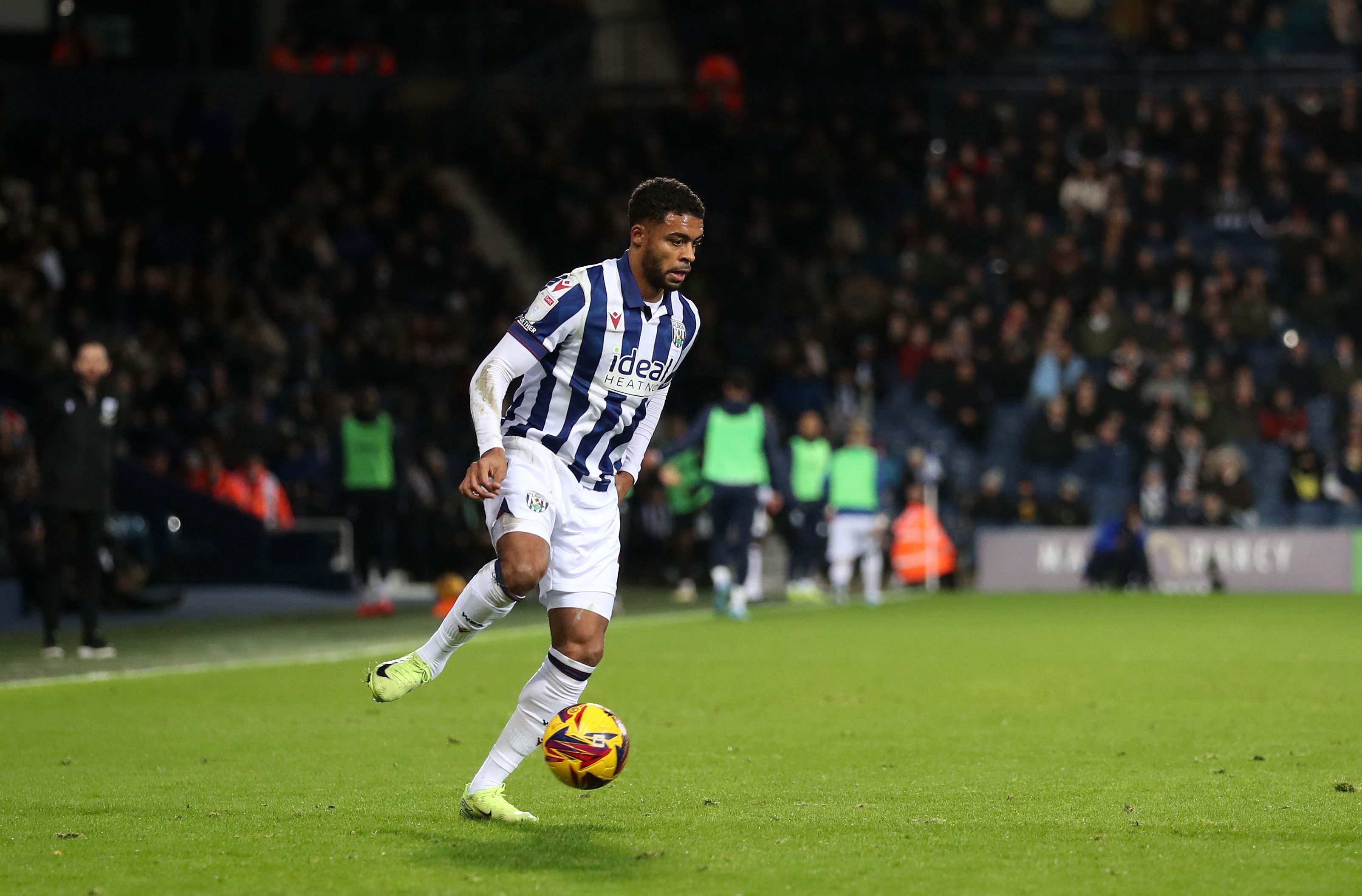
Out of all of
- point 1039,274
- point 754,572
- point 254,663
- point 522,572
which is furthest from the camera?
point 1039,274

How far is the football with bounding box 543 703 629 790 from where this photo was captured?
6.07 meters

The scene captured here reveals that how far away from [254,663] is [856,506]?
30.1 feet

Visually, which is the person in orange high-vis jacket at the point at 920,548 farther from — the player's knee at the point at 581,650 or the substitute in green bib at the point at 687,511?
the player's knee at the point at 581,650

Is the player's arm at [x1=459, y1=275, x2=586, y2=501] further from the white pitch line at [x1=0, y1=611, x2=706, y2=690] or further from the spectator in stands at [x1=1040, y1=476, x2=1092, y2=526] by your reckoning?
the spectator in stands at [x1=1040, y1=476, x2=1092, y2=526]

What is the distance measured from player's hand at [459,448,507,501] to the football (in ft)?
2.72

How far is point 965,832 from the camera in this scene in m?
6.16

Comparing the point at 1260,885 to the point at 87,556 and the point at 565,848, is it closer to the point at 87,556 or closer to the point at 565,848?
the point at 565,848

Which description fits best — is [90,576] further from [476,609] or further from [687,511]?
[687,511]

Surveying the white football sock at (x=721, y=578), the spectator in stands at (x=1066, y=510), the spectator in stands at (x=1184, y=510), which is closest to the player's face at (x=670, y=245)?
the white football sock at (x=721, y=578)

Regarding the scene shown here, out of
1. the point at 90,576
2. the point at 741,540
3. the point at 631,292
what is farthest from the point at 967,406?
the point at 631,292

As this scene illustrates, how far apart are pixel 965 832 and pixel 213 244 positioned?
2147cm

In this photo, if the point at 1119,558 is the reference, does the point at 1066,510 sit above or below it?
above

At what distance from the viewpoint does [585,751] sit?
6.07 metres

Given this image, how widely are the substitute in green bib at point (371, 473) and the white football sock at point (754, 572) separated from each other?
11.8 ft
